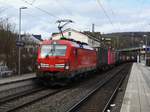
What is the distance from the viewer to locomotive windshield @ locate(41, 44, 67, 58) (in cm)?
Result: 2238

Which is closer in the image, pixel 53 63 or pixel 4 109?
pixel 4 109

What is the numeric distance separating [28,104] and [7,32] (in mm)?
21661

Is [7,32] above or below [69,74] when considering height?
A: above

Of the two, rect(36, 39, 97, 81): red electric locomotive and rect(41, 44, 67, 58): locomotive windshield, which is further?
rect(41, 44, 67, 58): locomotive windshield

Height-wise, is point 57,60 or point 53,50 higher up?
point 53,50

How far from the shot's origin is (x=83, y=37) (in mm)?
89625

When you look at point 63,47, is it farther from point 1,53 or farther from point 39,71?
point 1,53

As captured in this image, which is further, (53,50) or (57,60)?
(53,50)

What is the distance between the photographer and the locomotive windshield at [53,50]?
22.4 metres

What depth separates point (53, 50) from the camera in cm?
2261

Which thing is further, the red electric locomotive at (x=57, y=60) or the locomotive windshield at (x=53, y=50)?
the locomotive windshield at (x=53, y=50)

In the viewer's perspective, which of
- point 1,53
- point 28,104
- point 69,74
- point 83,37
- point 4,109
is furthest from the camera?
point 83,37

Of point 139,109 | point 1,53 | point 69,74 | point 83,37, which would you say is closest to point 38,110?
point 139,109

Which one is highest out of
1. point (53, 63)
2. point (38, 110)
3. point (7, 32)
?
point (7, 32)
